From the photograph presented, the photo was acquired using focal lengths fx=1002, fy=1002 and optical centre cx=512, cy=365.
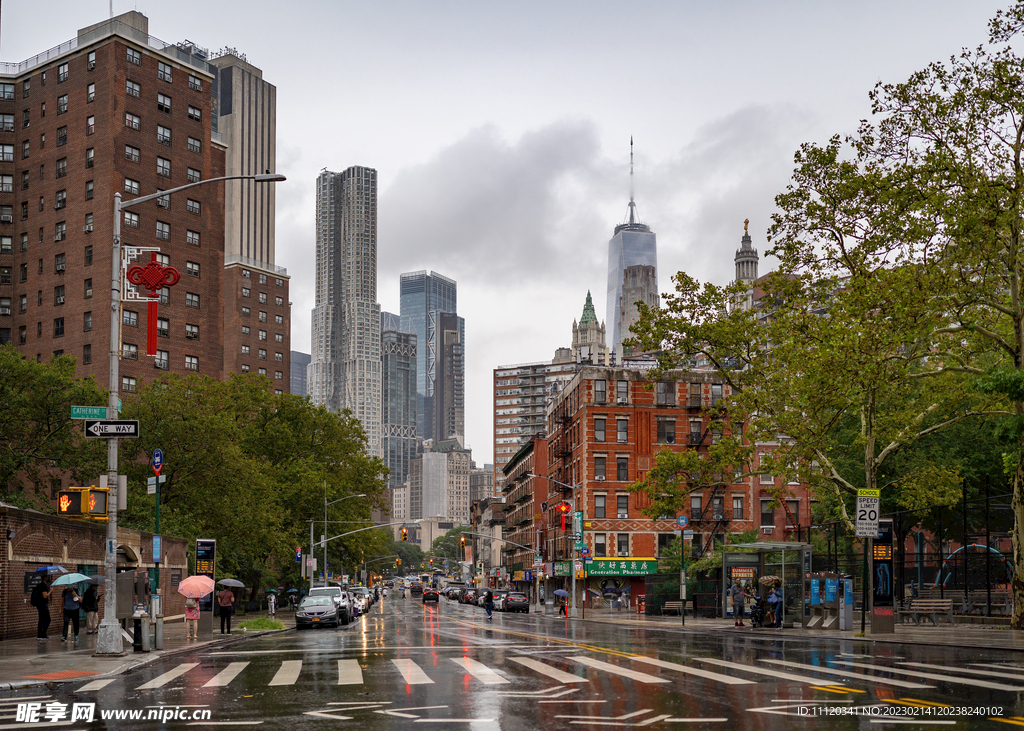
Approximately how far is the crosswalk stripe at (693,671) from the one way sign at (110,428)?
42.3 feet

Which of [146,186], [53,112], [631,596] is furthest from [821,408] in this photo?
[53,112]

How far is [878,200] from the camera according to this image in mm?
33188

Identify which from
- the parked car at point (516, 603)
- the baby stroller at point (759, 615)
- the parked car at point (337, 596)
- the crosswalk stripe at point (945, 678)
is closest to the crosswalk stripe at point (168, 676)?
the crosswalk stripe at point (945, 678)

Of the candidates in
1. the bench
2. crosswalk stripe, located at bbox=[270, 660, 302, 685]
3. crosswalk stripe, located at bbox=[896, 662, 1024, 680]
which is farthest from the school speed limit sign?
crosswalk stripe, located at bbox=[270, 660, 302, 685]

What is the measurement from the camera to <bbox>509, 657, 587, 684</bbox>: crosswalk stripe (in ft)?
55.8

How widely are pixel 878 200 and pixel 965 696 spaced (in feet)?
74.1

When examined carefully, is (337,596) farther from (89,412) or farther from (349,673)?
(349,673)

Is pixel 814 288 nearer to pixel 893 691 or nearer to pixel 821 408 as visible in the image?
pixel 821 408

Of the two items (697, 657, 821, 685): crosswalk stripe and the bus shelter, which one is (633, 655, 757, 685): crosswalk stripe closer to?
(697, 657, 821, 685): crosswalk stripe

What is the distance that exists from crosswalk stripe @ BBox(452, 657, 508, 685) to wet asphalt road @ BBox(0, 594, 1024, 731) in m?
0.06

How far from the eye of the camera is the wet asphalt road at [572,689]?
12.1 m

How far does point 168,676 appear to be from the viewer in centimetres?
1911

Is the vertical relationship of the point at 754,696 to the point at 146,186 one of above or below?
below

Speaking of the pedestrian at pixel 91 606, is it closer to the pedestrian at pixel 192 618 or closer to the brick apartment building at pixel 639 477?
the pedestrian at pixel 192 618
